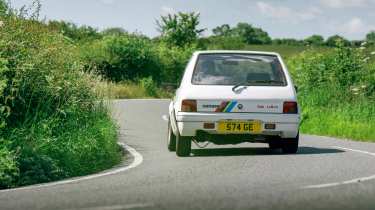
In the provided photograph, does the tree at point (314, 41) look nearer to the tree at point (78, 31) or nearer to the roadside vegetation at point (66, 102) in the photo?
the roadside vegetation at point (66, 102)

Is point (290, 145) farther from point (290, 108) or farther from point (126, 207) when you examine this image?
point (126, 207)

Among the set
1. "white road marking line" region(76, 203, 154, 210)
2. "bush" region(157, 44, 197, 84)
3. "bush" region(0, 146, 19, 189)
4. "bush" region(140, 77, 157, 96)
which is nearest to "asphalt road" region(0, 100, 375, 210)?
"white road marking line" region(76, 203, 154, 210)

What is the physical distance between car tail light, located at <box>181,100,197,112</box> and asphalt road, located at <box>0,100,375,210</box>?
2.50 ft

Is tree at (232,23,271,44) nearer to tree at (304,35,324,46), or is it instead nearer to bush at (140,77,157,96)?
tree at (304,35,324,46)

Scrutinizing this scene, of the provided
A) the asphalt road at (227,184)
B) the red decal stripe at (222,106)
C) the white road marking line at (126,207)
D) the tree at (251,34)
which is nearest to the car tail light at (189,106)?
the red decal stripe at (222,106)

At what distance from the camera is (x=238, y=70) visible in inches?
546

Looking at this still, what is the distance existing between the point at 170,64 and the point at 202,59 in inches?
1747

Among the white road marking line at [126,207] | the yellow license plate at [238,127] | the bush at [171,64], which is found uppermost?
the bush at [171,64]

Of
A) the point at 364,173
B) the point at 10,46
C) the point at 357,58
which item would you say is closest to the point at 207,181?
the point at 364,173

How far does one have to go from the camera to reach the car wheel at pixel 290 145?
1371cm

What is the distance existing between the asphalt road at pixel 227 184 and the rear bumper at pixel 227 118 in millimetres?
417

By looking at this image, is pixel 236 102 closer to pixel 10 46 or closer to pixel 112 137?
pixel 112 137

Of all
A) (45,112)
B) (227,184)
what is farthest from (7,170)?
(45,112)

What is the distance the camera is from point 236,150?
48.9 feet
